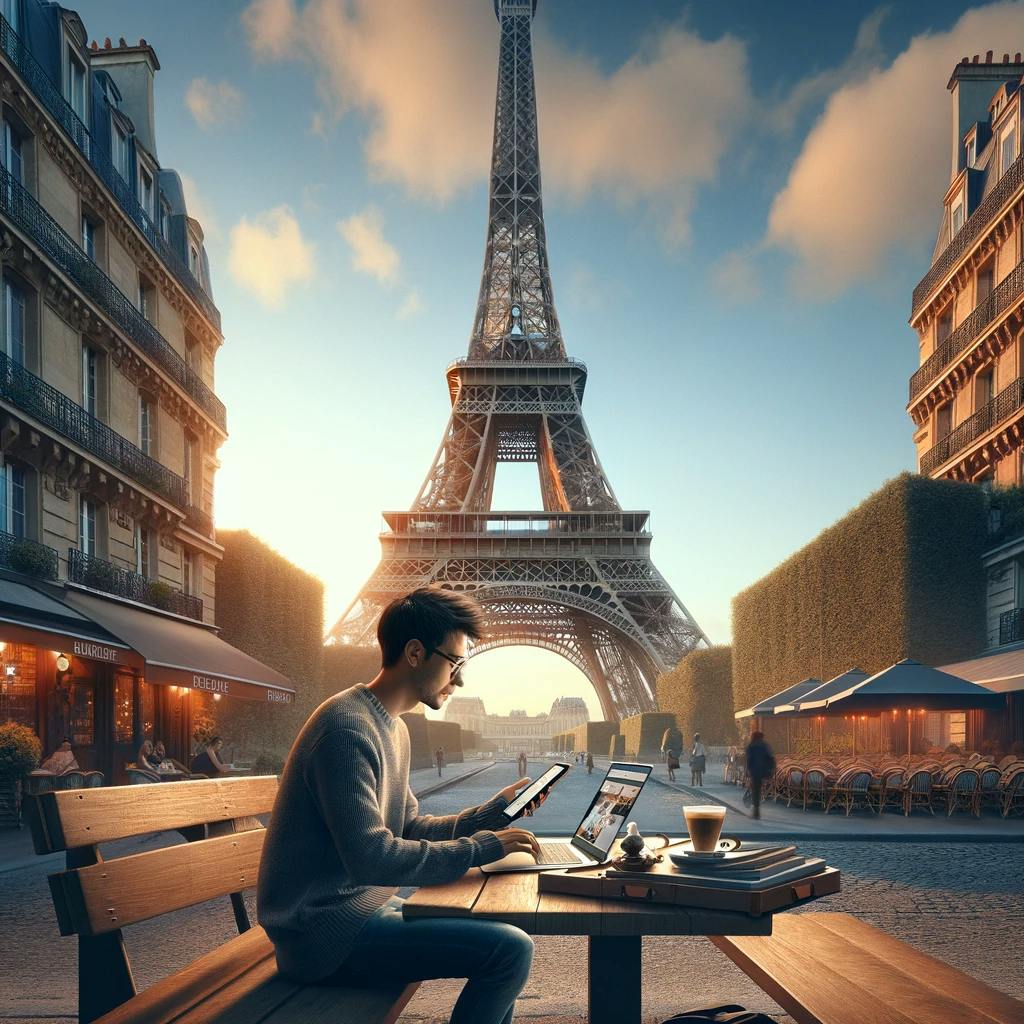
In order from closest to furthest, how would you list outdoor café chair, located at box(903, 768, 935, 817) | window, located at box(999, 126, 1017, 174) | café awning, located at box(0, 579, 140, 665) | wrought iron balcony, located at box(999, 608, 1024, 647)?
café awning, located at box(0, 579, 140, 665) < outdoor café chair, located at box(903, 768, 935, 817) < wrought iron balcony, located at box(999, 608, 1024, 647) < window, located at box(999, 126, 1017, 174)

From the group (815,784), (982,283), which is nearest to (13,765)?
(815,784)

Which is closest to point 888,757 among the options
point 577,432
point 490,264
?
point 577,432

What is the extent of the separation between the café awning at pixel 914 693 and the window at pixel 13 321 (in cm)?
1292

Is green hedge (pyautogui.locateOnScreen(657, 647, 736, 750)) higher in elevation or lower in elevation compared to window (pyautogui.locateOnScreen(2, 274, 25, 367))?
lower

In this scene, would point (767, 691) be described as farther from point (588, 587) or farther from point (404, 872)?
point (404, 872)

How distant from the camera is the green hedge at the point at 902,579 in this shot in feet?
66.1

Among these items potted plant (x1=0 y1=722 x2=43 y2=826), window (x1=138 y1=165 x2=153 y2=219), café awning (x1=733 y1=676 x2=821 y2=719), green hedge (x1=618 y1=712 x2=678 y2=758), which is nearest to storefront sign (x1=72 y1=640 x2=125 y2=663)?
potted plant (x1=0 y1=722 x2=43 y2=826)

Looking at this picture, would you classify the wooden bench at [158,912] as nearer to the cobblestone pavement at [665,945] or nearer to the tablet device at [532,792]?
the tablet device at [532,792]

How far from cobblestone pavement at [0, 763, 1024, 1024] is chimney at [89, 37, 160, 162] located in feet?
55.0

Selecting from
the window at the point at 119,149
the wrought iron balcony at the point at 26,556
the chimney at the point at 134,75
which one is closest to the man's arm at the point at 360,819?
the wrought iron balcony at the point at 26,556

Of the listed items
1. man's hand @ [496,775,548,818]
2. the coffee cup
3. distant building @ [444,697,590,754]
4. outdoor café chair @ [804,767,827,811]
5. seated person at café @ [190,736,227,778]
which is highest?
man's hand @ [496,775,548,818]

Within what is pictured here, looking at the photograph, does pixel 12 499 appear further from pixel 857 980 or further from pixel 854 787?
pixel 857 980

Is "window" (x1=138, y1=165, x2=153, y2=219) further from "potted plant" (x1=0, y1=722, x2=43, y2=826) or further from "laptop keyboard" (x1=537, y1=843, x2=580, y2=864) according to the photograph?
"laptop keyboard" (x1=537, y1=843, x2=580, y2=864)

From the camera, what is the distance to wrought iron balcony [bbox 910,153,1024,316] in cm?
2103
